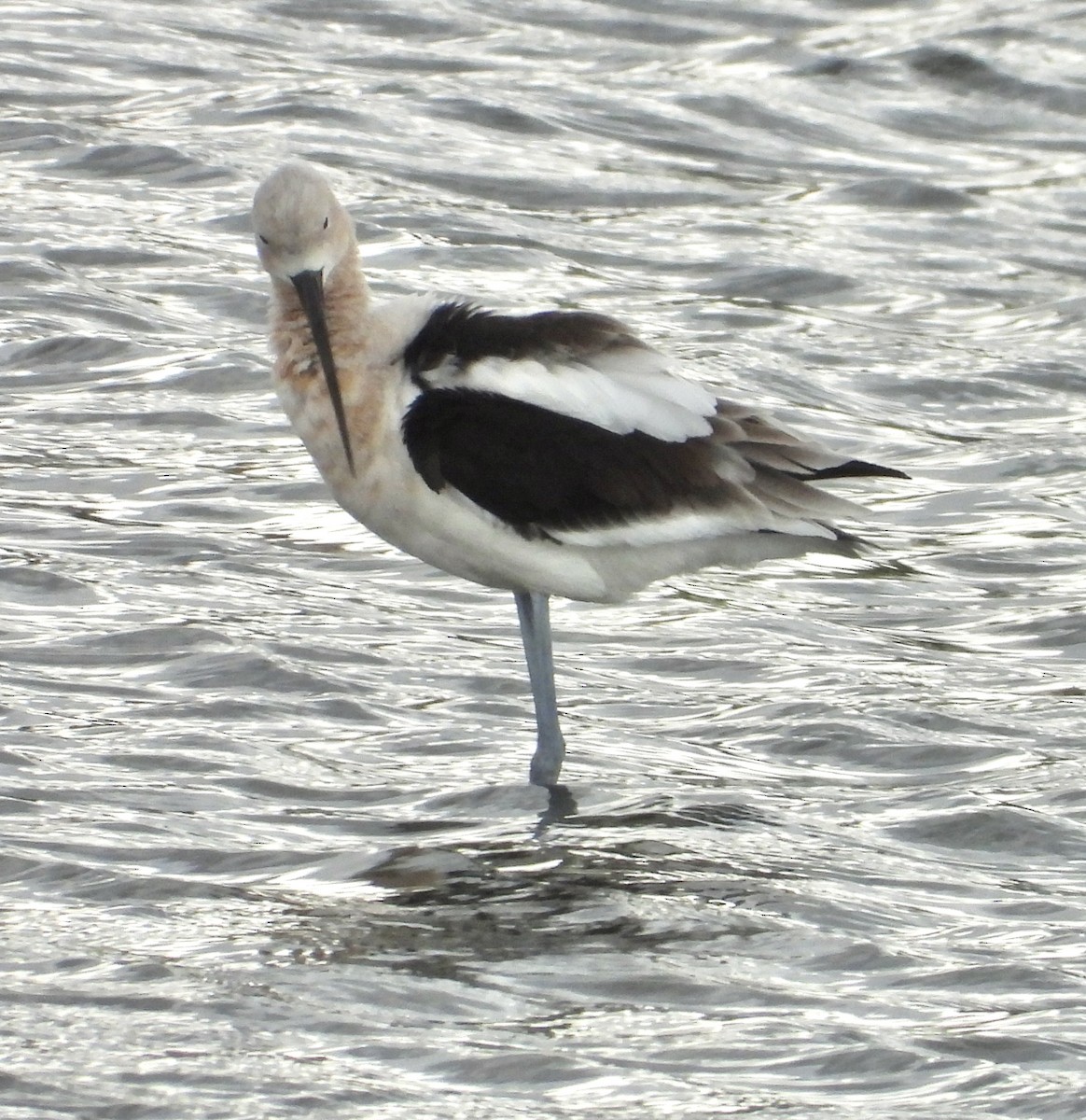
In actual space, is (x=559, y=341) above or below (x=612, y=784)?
above

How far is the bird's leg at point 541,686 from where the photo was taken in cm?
630

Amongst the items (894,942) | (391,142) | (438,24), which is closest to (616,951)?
(894,942)

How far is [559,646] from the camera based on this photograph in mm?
7520

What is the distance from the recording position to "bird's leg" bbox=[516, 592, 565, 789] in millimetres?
6305

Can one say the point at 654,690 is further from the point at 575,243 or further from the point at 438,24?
the point at 438,24

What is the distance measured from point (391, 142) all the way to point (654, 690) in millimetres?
6339

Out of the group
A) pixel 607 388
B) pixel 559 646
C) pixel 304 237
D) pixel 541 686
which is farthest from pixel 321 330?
pixel 559 646

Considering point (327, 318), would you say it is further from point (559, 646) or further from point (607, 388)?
point (559, 646)

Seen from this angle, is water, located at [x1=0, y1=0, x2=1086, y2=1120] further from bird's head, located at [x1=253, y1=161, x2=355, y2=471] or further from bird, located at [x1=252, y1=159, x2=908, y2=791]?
bird's head, located at [x1=253, y1=161, x2=355, y2=471]

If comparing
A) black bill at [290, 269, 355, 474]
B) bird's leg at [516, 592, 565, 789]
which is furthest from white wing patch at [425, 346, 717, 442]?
bird's leg at [516, 592, 565, 789]

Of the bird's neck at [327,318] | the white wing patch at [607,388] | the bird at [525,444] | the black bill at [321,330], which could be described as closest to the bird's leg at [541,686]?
the bird at [525,444]

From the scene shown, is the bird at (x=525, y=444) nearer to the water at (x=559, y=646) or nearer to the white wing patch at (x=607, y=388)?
the white wing patch at (x=607, y=388)

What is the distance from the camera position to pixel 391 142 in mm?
12812

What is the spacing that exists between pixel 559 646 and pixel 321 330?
1.52 m
